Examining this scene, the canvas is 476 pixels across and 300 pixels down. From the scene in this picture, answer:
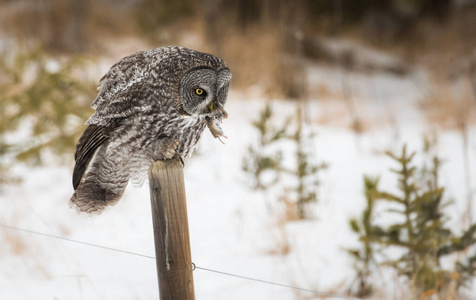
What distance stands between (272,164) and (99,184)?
179 cm

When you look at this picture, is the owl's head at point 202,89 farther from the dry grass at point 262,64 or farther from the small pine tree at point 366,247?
the dry grass at point 262,64

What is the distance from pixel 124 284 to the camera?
1.88 metres

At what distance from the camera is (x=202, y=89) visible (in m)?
1.06

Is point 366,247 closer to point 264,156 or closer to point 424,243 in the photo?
point 424,243

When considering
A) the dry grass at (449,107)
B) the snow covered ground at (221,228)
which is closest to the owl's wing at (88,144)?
the snow covered ground at (221,228)

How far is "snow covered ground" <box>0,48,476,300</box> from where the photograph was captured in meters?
2.05

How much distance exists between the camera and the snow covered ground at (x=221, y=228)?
205 cm

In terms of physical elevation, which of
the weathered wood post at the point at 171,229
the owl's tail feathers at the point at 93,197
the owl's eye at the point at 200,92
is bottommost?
the weathered wood post at the point at 171,229

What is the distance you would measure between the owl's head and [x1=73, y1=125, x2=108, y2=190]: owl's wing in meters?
0.24

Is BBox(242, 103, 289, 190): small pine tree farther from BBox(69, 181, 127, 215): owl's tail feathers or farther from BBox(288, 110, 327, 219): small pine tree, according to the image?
BBox(69, 181, 127, 215): owl's tail feathers

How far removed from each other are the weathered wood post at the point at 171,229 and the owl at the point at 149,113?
0.05 meters

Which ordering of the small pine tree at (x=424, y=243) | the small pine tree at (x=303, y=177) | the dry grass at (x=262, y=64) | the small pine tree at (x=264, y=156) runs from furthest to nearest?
the dry grass at (x=262, y=64) → the small pine tree at (x=264, y=156) → the small pine tree at (x=303, y=177) → the small pine tree at (x=424, y=243)

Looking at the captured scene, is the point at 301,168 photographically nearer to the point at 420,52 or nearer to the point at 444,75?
the point at 444,75

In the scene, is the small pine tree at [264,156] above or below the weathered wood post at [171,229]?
above
